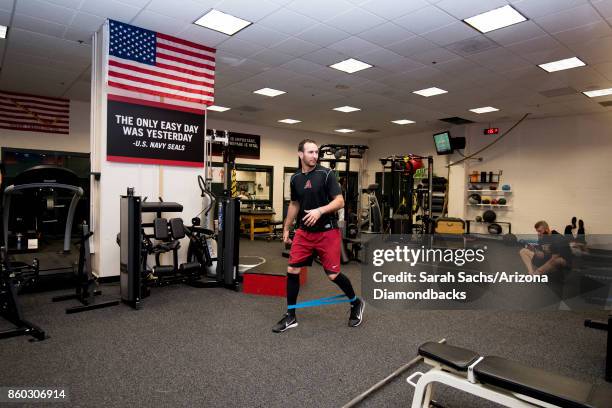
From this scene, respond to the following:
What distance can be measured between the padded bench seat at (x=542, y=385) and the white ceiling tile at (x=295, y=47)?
4.88 metres

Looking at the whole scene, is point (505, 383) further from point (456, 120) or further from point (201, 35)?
point (456, 120)

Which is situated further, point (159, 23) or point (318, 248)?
point (159, 23)

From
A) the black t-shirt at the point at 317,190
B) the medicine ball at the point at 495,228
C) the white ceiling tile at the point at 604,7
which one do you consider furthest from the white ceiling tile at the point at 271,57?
the medicine ball at the point at 495,228

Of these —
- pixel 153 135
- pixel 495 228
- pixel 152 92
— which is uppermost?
pixel 152 92

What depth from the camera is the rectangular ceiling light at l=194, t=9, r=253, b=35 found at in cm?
486

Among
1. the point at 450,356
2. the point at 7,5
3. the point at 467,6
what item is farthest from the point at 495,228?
the point at 7,5

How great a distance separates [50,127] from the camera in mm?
8969

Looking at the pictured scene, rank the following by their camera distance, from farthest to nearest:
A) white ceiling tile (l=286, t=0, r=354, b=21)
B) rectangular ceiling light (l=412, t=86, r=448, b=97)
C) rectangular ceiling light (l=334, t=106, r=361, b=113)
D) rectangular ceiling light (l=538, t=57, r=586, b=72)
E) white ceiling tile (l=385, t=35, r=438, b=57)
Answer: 1. rectangular ceiling light (l=334, t=106, r=361, b=113)
2. rectangular ceiling light (l=412, t=86, r=448, b=97)
3. rectangular ceiling light (l=538, t=57, r=586, b=72)
4. white ceiling tile (l=385, t=35, r=438, b=57)
5. white ceiling tile (l=286, t=0, r=354, b=21)

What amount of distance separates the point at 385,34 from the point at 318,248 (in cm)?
335

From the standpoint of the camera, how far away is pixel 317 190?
3432 mm

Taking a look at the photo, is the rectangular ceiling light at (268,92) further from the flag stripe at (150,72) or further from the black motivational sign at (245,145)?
the black motivational sign at (245,145)

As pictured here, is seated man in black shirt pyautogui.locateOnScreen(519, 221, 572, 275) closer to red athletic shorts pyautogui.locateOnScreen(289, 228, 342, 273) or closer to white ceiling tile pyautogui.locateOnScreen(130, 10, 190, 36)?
red athletic shorts pyautogui.locateOnScreen(289, 228, 342, 273)

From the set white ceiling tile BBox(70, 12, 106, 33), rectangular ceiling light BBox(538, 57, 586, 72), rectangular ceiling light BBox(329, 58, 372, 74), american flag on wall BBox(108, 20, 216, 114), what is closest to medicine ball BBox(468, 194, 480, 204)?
rectangular ceiling light BBox(538, 57, 586, 72)

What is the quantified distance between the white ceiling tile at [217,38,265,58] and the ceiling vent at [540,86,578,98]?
18.6 feet
